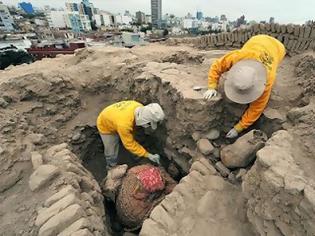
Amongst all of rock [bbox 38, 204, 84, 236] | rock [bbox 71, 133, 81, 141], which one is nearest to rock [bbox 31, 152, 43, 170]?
rock [bbox 38, 204, 84, 236]

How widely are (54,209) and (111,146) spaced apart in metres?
1.77

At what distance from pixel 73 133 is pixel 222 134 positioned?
248cm

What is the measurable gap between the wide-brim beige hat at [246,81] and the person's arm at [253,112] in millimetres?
162

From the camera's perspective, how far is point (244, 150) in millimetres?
2824

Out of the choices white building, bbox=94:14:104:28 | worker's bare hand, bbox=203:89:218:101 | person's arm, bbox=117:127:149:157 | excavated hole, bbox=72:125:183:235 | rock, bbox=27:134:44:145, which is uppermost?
worker's bare hand, bbox=203:89:218:101

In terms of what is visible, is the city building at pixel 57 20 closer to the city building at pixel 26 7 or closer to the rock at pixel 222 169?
the city building at pixel 26 7

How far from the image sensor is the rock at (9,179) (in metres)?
2.76

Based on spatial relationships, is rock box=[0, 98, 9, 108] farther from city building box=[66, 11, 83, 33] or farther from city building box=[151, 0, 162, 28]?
city building box=[151, 0, 162, 28]

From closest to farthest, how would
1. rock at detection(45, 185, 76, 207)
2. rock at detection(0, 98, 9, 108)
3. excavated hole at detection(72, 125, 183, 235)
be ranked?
1. rock at detection(45, 185, 76, 207)
2. rock at detection(0, 98, 9, 108)
3. excavated hole at detection(72, 125, 183, 235)

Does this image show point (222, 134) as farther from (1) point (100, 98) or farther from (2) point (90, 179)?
(1) point (100, 98)

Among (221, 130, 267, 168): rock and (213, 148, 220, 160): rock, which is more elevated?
(221, 130, 267, 168): rock

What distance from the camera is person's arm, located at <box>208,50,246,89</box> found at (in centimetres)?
336

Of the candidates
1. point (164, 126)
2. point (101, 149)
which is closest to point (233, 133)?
point (164, 126)

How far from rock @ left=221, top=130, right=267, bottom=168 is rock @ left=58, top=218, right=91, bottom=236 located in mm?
1641
